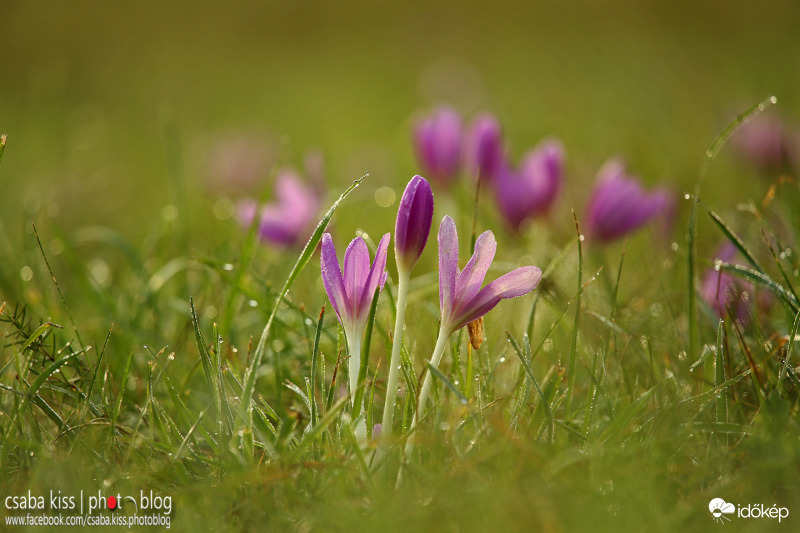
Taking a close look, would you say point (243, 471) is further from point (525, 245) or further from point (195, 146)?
point (195, 146)

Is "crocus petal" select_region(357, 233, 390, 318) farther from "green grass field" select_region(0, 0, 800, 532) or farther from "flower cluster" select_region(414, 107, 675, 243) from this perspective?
"flower cluster" select_region(414, 107, 675, 243)

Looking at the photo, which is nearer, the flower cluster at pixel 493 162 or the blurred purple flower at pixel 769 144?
the flower cluster at pixel 493 162

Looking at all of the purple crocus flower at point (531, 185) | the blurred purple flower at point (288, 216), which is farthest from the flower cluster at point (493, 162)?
the blurred purple flower at point (288, 216)

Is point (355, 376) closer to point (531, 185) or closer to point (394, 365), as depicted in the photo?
point (394, 365)

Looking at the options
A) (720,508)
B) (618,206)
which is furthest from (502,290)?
(618,206)

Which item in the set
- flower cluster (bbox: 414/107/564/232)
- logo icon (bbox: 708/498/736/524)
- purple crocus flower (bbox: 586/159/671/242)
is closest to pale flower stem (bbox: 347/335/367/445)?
→ logo icon (bbox: 708/498/736/524)

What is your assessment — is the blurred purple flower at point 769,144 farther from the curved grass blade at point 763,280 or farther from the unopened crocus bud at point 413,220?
the unopened crocus bud at point 413,220
